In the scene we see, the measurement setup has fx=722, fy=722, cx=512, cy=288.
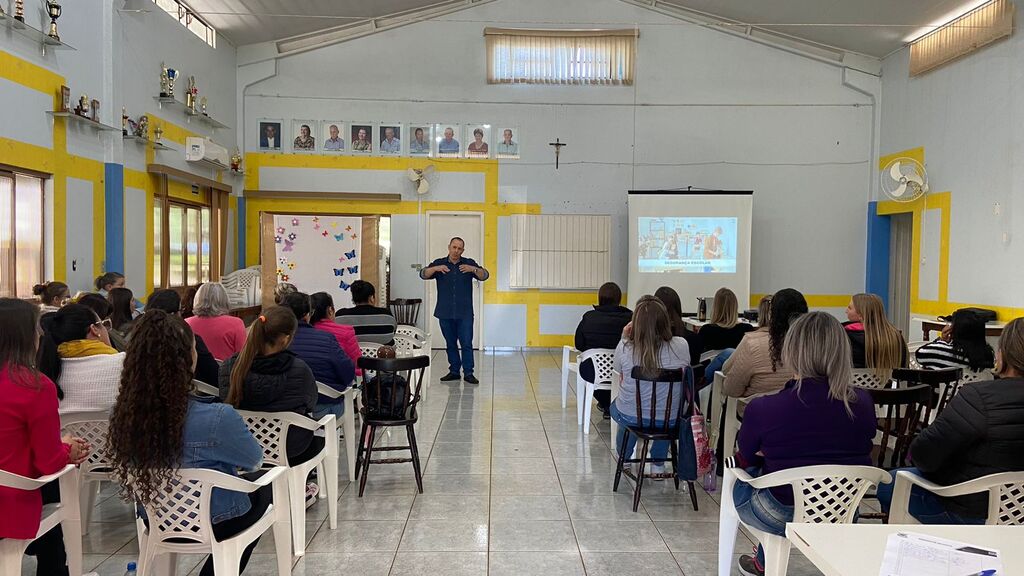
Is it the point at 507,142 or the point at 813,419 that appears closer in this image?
the point at 813,419

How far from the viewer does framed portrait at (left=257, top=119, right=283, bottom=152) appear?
9539 millimetres

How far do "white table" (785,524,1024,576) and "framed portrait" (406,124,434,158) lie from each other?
849 cm

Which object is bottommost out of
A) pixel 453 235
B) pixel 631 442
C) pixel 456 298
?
pixel 631 442

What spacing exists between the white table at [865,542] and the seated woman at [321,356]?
8.21 ft

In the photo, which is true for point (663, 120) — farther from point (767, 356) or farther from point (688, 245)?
point (767, 356)

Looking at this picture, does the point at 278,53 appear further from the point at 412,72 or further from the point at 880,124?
the point at 880,124

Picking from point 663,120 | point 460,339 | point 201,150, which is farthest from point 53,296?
point 663,120

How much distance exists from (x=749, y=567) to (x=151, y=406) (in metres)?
2.34

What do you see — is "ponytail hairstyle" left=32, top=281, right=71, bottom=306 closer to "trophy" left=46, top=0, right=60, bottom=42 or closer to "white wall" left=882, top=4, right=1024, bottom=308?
"trophy" left=46, top=0, right=60, bottom=42

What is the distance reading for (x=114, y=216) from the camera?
648 cm

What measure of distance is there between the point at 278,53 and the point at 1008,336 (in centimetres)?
908

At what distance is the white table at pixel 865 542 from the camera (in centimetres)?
152

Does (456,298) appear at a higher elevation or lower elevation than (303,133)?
lower

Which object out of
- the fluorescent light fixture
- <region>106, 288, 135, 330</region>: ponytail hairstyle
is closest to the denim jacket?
<region>106, 288, 135, 330</region>: ponytail hairstyle
